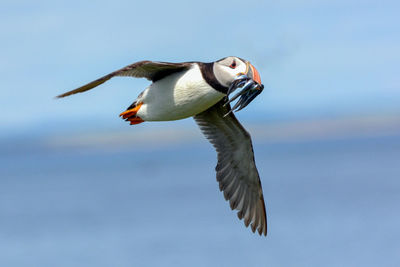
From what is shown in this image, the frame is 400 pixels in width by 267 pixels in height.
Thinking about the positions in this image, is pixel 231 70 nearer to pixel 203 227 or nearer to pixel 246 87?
pixel 246 87

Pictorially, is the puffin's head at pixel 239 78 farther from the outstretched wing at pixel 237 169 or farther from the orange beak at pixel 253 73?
the outstretched wing at pixel 237 169

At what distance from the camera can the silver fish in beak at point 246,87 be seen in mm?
10438

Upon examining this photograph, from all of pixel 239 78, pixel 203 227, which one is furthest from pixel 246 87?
pixel 203 227

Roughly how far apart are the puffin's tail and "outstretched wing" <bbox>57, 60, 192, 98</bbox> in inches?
17.8

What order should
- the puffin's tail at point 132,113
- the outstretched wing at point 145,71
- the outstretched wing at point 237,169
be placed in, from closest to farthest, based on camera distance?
the outstretched wing at point 145,71 < the puffin's tail at point 132,113 < the outstretched wing at point 237,169

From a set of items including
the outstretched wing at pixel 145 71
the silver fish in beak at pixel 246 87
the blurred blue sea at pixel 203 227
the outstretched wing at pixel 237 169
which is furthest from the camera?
the blurred blue sea at pixel 203 227

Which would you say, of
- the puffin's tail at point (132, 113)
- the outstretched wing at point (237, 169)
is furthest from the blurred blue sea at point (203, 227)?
the puffin's tail at point (132, 113)

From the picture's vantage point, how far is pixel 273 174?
272 feet

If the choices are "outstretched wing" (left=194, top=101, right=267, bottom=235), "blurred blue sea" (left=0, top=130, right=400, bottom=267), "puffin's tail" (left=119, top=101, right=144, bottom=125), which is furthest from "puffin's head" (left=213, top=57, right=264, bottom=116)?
"blurred blue sea" (left=0, top=130, right=400, bottom=267)

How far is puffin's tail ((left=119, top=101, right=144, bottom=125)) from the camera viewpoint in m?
11.7

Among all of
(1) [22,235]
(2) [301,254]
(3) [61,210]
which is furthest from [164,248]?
(3) [61,210]

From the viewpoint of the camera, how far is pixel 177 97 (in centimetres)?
1122

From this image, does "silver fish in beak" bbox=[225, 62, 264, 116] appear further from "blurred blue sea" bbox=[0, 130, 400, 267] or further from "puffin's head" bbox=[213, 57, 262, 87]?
"blurred blue sea" bbox=[0, 130, 400, 267]

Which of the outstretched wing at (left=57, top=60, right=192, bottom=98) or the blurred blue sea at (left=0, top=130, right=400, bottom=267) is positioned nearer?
the outstretched wing at (left=57, top=60, right=192, bottom=98)
